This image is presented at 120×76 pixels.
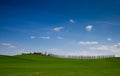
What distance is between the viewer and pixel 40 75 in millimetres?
35719

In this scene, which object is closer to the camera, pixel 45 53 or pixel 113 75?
pixel 113 75

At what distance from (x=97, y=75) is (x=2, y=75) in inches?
651

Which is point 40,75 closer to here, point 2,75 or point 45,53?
point 2,75

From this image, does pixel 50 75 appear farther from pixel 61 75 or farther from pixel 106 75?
pixel 106 75

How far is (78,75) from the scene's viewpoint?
36.4m

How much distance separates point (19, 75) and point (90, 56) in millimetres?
98260

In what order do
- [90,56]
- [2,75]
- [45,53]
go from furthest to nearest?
1. [45,53]
2. [90,56]
3. [2,75]

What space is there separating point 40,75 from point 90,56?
96951 mm

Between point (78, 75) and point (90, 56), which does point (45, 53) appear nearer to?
point (90, 56)

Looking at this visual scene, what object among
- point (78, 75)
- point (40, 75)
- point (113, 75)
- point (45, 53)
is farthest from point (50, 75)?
point (45, 53)

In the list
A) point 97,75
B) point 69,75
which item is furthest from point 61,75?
point 97,75

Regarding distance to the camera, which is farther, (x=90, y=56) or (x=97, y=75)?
(x=90, y=56)

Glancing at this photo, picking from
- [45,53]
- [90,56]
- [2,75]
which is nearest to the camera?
[2,75]

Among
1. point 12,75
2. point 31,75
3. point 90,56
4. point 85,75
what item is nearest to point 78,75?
point 85,75
